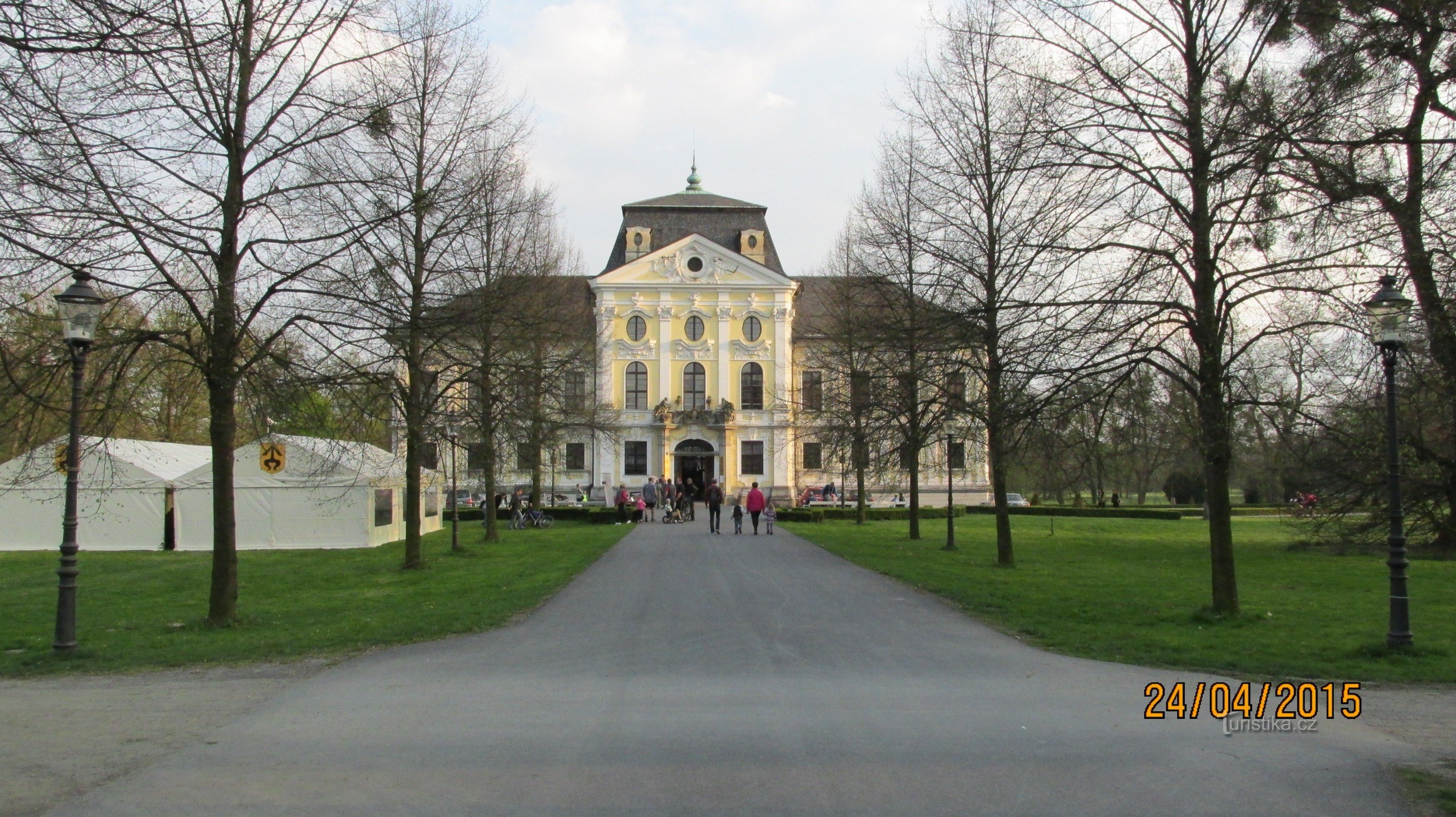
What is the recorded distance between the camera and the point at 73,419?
37.0ft

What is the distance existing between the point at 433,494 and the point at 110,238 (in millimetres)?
25681

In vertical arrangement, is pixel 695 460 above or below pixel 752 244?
below

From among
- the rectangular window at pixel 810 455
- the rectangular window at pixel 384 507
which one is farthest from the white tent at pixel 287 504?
the rectangular window at pixel 810 455

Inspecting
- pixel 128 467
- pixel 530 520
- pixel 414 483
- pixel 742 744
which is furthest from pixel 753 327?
pixel 742 744

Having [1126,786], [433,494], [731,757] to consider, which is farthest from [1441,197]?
[433,494]

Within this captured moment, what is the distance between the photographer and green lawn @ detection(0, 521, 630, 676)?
11625mm

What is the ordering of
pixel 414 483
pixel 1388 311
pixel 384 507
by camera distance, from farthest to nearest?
pixel 384 507 → pixel 414 483 → pixel 1388 311

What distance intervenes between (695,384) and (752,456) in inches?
218

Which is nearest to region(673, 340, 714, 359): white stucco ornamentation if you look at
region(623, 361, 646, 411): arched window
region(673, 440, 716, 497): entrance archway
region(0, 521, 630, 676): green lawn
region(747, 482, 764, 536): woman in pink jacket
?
region(623, 361, 646, 411): arched window

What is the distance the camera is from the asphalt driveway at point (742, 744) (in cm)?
595

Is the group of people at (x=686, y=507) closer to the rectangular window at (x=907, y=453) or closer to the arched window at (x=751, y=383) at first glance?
the rectangular window at (x=907, y=453)

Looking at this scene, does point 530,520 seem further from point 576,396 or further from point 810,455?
point 810,455

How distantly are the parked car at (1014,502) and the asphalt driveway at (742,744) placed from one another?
41116 mm
